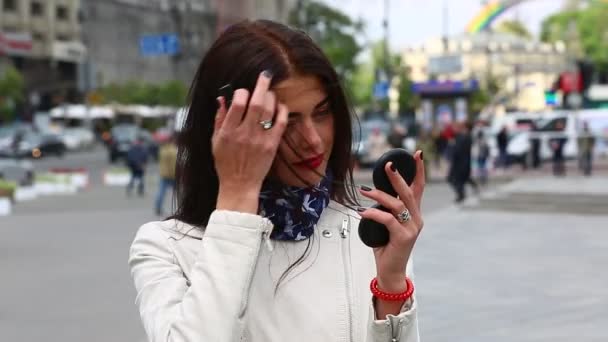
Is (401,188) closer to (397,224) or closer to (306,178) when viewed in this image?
(397,224)

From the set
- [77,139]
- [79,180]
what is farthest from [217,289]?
[77,139]

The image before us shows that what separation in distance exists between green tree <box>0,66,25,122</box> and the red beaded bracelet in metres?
55.7

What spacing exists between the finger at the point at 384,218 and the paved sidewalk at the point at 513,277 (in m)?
5.88

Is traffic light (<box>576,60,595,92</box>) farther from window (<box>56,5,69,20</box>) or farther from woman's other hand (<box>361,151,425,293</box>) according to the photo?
window (<box>56,5,69,20</box>)

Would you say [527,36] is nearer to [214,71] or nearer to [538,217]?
[538,217]

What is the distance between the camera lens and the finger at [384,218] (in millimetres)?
1828

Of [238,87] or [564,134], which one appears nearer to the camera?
[238,87]

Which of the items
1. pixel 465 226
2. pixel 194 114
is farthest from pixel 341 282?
pixel 465 226

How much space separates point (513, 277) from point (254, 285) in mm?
8929

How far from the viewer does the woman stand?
1859mm

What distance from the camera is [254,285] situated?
2.06 meters

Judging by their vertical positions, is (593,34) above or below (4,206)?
above

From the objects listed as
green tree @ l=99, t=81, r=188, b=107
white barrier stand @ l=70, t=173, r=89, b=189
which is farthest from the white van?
green tree @ l=99, t=81, r=188, b=107

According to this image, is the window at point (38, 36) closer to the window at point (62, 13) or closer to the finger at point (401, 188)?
the window at point (62, 13)
